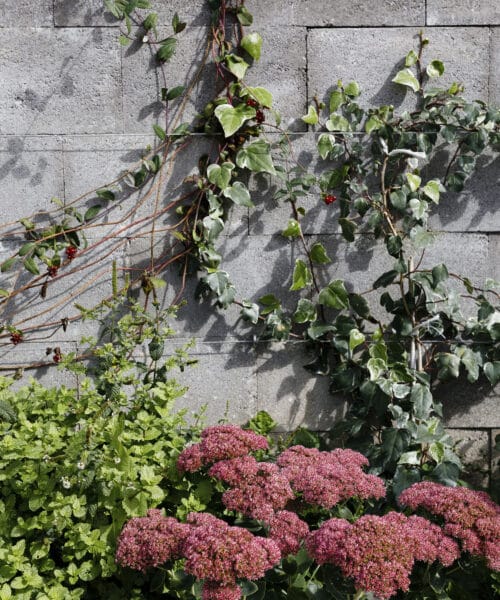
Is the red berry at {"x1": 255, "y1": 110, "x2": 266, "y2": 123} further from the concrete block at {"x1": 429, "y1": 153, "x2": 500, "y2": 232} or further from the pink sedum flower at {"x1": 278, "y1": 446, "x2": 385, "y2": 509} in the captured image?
the pink sedum flower at {"x1": 278, "y1": 446, "x2": 385, "y2": 509}

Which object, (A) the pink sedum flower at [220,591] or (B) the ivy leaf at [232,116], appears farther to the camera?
(B) the ivy leaf at [232,116]

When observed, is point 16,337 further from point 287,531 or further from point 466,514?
point 466,514

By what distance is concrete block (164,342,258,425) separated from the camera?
2623 millimetres

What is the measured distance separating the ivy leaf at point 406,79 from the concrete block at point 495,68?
29 cm

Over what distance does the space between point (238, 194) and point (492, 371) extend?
1.10 m

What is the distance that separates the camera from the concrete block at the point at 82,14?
2520 mm

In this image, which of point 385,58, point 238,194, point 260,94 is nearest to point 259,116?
point 260,94

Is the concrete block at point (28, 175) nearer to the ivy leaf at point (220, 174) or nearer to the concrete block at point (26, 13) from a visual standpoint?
the concrete block at point (26, 13)

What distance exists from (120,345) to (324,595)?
3.81 feet

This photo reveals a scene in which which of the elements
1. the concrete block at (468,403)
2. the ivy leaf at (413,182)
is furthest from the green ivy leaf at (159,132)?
the concrete block at (468,403)

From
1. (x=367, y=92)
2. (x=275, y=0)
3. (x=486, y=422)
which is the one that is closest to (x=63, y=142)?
(x=275, y=0)

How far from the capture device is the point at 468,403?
266 cm

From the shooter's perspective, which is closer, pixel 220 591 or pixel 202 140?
pixel 220 591

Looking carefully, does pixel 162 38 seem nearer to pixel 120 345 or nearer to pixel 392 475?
pixel 120 345
